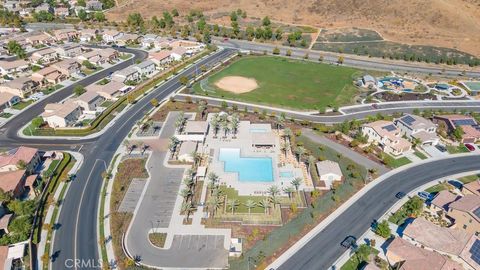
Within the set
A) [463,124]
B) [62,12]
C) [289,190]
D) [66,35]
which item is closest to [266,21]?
[66,35]

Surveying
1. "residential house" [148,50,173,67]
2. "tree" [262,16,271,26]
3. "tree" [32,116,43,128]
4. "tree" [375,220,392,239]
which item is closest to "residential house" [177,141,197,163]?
"tree" [32,116,43,128]

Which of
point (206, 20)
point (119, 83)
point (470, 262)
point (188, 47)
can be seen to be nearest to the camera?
point (470, 262)

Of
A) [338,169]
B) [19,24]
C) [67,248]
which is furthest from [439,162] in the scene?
[19,24]

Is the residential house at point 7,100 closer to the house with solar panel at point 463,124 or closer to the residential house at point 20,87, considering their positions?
the residential house at point 20,87

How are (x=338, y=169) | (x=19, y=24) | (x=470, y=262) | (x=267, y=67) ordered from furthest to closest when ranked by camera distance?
(x=19, y=24) < (x=267, y=67) < (x=338, y=169) < (x=470, y=262)

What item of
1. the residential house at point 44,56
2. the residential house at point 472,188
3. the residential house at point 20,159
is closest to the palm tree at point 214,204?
the residential house at point 20,159

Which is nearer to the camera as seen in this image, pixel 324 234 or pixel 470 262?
pixel 470 262

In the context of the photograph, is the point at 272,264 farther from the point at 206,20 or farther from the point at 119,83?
the point at 206,20
